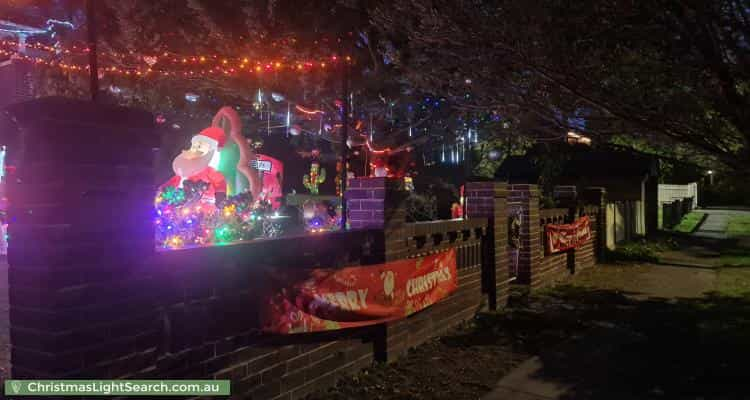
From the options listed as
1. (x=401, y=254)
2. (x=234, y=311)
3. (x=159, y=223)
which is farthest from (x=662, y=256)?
(x=234, y=311)

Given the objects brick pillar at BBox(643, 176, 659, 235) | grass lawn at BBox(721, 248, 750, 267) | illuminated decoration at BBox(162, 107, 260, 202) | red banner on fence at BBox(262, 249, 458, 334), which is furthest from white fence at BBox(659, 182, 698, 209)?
red banner on fence at BBox(262, 249, 458, 334)

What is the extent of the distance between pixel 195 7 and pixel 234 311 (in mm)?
12070

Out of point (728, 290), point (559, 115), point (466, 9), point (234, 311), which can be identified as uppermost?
point (466, 9)

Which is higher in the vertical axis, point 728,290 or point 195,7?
point 195,7

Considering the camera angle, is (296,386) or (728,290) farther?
(728,290)

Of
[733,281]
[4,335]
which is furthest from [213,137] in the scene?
[733,281]

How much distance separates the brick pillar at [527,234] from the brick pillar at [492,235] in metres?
1.12

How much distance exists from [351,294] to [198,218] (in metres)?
4.06

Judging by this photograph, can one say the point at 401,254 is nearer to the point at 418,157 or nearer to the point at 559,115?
the point at 559,115

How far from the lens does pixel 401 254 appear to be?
5.53 meters

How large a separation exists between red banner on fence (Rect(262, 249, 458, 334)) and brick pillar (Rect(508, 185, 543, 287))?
3114 millimetres

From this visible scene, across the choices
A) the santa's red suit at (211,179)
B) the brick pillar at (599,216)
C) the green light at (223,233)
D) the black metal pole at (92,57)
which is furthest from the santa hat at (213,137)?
the brick pillar at (599,216)

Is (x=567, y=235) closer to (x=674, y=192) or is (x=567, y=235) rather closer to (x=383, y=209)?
(x=383, y=209)

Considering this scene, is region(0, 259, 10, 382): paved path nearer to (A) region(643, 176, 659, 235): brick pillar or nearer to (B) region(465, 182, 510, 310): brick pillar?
(B) region(465, 182, 510, 310): brick pillar
